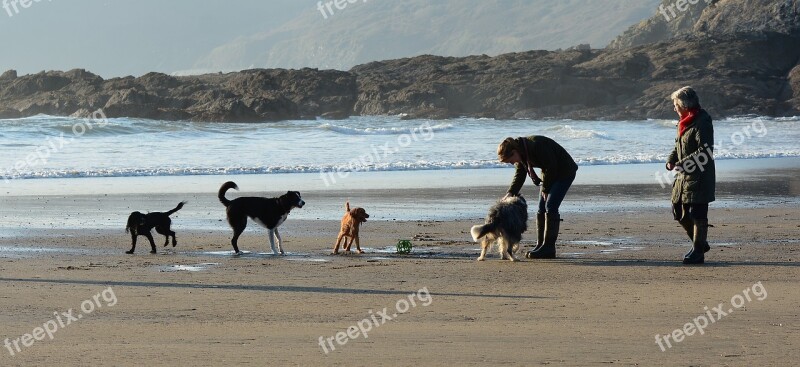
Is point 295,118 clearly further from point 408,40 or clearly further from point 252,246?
point 408,40

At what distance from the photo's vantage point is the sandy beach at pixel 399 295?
582 centimetres

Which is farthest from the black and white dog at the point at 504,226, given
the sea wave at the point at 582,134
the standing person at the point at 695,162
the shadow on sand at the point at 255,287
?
the sea wave at the point at 582,134

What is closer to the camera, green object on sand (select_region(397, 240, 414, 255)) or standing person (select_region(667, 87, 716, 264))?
standing person (select_region(667, 87, 716, 264))

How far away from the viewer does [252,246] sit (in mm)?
11750

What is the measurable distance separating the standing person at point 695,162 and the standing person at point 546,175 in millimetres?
1080

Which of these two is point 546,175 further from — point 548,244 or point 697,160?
point 697,160

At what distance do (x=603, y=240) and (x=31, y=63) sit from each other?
174m

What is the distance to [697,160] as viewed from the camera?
960 centimetres
